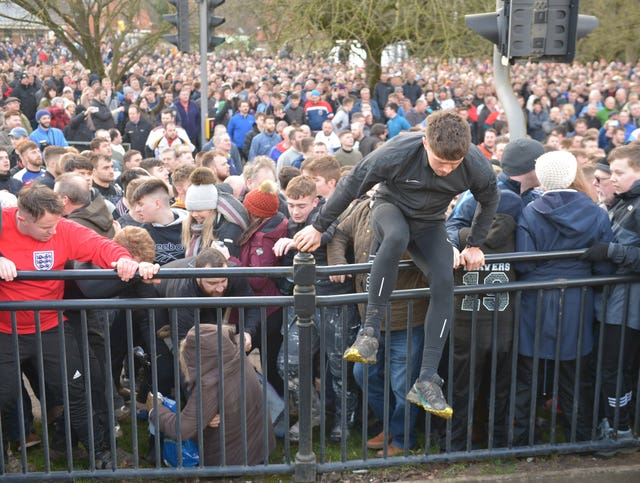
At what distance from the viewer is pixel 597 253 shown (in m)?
4.52


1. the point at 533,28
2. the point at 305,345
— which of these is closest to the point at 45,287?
the point at 305,345

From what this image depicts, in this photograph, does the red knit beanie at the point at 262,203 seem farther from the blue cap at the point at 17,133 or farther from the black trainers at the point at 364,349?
the blue cap at the point at 17,133

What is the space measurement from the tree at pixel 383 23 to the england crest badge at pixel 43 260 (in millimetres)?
11968

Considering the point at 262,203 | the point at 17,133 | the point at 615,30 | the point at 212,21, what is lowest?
the point at 262,203

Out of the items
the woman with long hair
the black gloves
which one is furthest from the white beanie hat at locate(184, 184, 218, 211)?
the black gloves

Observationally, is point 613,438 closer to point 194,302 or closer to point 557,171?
point 557,171

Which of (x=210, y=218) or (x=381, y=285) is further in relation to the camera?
(x=210, y=218)

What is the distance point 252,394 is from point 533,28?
12.5 feet

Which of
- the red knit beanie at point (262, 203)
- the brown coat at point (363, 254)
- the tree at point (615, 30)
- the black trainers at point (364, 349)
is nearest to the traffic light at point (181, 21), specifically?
the red knit beanie at point (262, 203)

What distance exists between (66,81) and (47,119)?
12766 millimetres

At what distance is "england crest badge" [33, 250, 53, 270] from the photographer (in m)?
4.57

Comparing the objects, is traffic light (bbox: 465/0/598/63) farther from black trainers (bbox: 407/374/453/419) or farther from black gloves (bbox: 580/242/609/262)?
black trainers (bbox: 407/374/453/419)

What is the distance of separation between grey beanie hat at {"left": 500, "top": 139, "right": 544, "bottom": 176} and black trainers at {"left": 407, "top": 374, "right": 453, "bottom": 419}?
1760mm

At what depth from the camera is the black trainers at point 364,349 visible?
3881 mm
